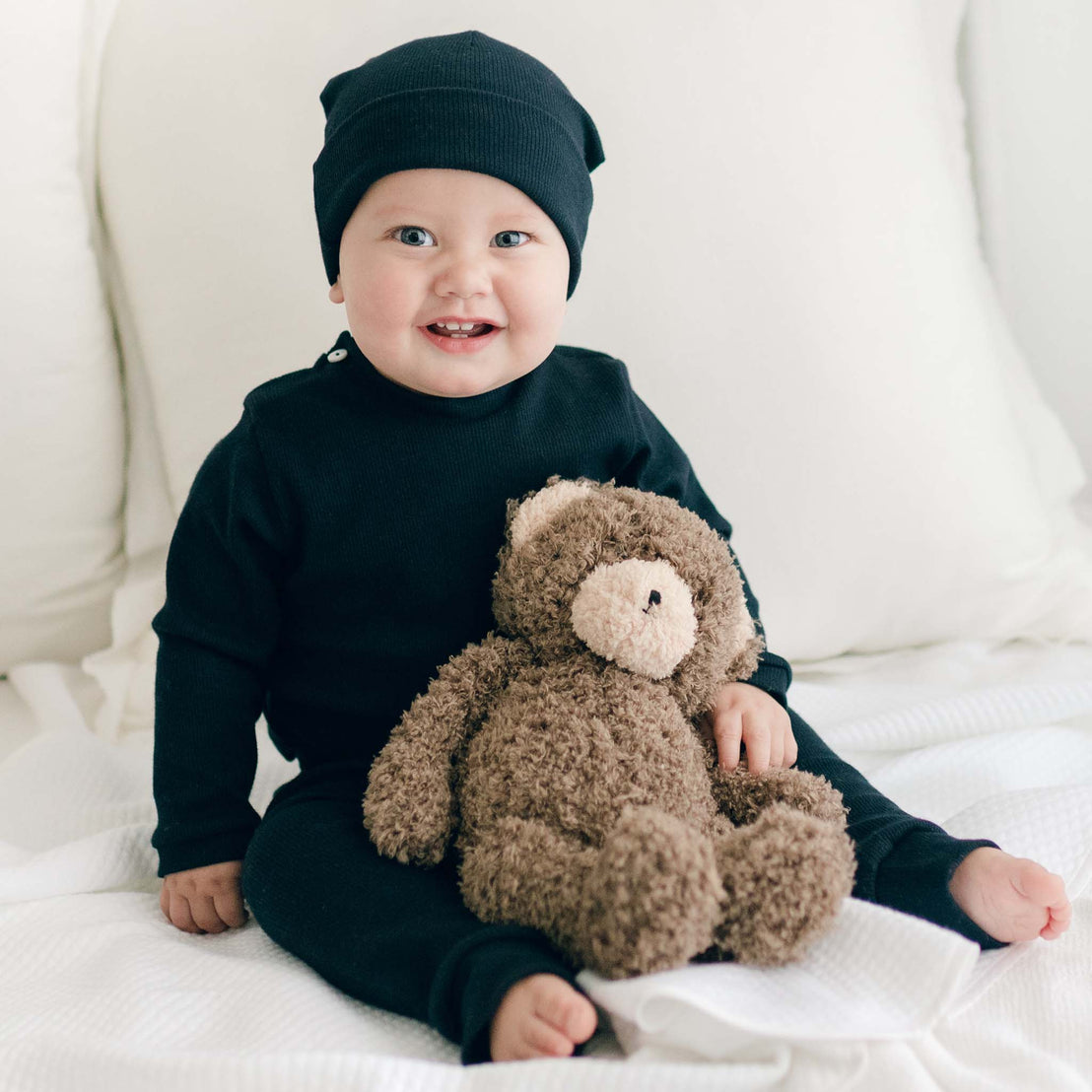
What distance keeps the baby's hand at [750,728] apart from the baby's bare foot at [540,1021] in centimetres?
23

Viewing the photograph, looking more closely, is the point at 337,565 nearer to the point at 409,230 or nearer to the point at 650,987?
the point at 409,230

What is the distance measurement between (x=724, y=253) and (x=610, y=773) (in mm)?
533

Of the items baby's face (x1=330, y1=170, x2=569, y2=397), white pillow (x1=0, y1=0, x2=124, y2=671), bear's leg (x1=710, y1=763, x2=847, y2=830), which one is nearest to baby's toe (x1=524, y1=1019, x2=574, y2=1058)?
bear's leg (x1=710, y1=763, x2=847, y2=830)

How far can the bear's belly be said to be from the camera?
664 millimetres

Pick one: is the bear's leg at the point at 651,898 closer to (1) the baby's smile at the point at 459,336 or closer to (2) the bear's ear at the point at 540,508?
(2) the bear's ear at the point at 540,508

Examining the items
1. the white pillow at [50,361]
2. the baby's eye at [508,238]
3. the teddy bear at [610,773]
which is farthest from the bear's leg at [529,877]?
the white pillow at [50,361]

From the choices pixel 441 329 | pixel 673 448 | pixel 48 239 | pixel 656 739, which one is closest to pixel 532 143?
pixel 441 329

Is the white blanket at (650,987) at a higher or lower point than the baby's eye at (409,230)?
lower

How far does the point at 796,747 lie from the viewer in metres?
0.81

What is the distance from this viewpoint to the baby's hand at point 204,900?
78cm

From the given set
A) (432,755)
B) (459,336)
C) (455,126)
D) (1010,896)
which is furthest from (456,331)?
(1010,896)

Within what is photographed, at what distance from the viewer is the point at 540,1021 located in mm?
563

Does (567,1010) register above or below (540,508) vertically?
below

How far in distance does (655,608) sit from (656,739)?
0.26 feet
